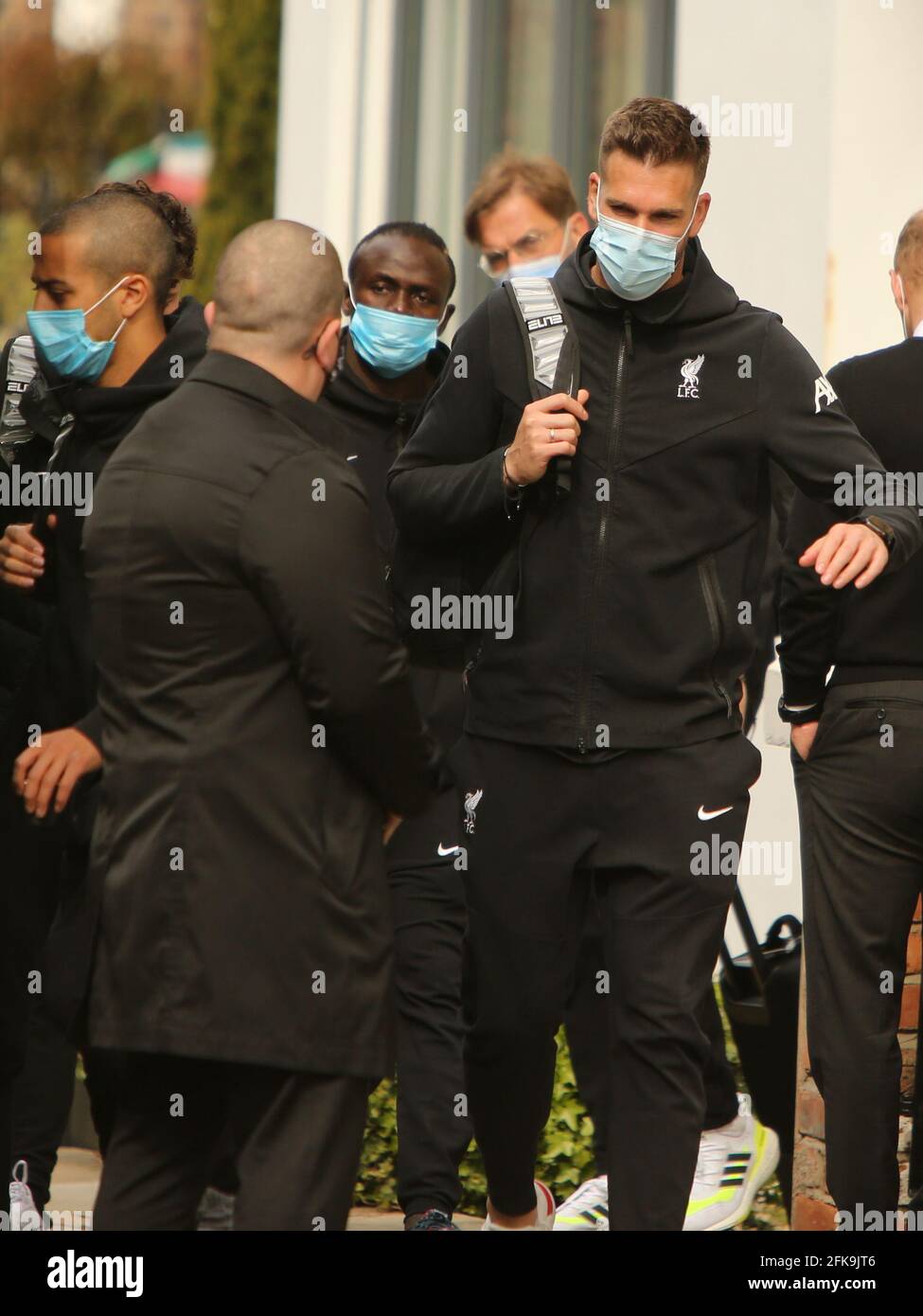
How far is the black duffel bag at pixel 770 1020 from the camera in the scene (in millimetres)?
5023

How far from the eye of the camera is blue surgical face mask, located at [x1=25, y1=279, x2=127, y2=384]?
13.5 feet

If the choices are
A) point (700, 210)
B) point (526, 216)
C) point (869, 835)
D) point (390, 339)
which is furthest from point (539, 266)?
point (869, 835)

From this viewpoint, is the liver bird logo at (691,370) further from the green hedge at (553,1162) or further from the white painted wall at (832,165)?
the green hedge at (553,1162)

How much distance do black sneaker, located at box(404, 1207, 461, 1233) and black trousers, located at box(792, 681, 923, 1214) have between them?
33.6 inches

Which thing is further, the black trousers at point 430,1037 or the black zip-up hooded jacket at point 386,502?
the black zip-up hooded jacket at point 386,502

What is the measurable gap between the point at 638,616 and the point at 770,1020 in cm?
169

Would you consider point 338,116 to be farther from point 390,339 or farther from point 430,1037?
point 430,1037

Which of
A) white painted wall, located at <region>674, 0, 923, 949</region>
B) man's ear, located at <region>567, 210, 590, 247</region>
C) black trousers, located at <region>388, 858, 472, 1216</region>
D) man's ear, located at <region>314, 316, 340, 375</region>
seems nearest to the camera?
man's ear, located at <region>314, 316, 340, 375</region>

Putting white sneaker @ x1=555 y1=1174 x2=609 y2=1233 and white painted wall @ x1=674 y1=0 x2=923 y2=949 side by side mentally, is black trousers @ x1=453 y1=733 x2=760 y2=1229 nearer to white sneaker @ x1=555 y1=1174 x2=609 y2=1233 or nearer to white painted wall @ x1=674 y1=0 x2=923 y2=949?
white sneaker @ x1=555 y1=1174 x2=609 y2=1233

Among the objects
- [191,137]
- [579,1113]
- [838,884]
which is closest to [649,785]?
[838,884]

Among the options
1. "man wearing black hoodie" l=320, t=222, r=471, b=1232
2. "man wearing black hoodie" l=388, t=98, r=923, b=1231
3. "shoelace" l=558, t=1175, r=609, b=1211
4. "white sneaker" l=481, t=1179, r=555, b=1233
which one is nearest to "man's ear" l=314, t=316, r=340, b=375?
"man wearing black hoodie" l=388, t=98, r=923, b=1231

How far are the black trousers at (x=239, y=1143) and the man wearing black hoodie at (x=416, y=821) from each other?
1173 mm

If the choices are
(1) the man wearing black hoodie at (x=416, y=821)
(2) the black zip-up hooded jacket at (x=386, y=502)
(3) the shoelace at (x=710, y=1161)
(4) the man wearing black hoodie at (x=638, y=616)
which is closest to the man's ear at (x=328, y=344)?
(4) the man wearing black hoodie at (x=638, y=616)
